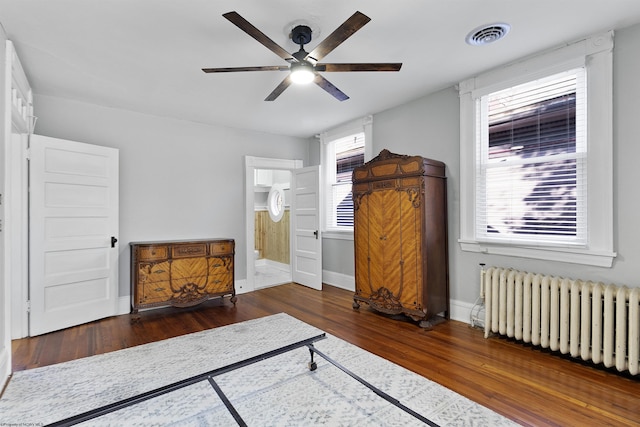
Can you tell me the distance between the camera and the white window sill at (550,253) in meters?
2.54

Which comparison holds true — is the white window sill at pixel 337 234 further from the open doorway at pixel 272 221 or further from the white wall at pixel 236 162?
the open doorway at pixel 272 221

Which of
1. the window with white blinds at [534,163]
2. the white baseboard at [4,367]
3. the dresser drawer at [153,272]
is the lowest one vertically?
the white baseboard at [4,367]

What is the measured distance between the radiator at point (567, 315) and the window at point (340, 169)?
2377 millimetres

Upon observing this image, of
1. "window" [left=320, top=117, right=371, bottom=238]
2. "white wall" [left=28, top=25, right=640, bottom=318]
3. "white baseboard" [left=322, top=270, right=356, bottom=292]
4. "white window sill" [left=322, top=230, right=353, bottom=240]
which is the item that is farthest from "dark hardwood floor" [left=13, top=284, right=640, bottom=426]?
"window" [left=320, top=117, right=371, bottom=238]

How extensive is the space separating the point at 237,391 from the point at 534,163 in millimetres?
3223

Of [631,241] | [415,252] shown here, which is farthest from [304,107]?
[631,241]

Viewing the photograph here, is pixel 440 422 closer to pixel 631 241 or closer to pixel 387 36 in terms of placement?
pixel 631 241

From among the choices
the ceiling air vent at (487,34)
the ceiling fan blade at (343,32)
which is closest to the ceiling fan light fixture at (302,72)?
the ceiling fan blade at (343,32)

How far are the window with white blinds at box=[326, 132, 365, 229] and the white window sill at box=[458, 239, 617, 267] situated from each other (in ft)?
6.66

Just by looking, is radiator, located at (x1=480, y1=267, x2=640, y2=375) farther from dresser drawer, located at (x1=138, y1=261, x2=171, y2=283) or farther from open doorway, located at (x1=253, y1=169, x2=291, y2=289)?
open doorway, located at (x1=253, y1=169, x2=291, y2=289)

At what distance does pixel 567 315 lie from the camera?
8.36ft

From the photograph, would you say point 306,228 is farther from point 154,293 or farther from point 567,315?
point 567,315

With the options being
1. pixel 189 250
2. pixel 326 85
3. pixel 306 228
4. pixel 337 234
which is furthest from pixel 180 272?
pixel 326 85

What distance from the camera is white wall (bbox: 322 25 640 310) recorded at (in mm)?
2428
